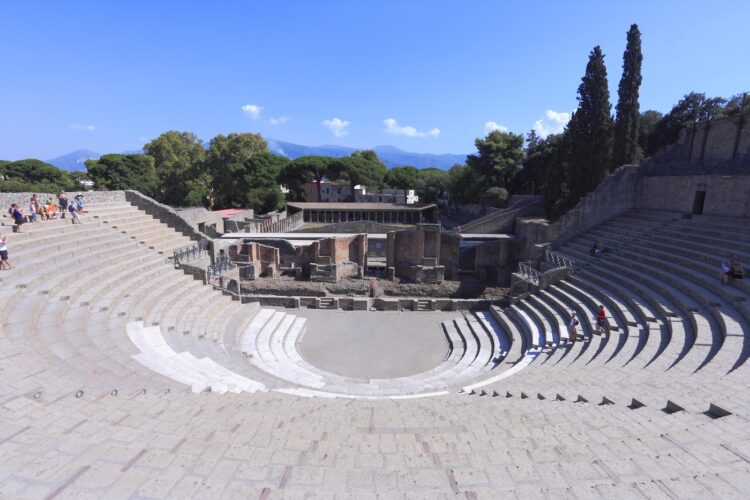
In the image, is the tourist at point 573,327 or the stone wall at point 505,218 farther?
the stone wall at point 505,218

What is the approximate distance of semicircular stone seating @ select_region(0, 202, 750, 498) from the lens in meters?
3.40

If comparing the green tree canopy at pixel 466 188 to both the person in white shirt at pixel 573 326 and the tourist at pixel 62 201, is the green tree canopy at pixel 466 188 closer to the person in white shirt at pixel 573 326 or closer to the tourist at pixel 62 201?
the person in white shirt at pixel 573 326

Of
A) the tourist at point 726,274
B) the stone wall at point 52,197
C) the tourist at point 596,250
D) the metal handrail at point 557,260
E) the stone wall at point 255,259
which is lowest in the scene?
the stone wall at point 255,259

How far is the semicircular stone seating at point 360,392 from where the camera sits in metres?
3.40

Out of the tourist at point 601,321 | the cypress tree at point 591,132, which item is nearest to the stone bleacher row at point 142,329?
the tourist at point 601,321

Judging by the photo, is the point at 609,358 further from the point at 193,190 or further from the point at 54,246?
the point at 193,190

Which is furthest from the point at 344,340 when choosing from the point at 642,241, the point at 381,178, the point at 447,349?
the point at 381,178

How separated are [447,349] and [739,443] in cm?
895

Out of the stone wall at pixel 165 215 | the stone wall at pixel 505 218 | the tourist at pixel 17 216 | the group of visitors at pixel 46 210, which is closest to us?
the tourist at pixel 17 216

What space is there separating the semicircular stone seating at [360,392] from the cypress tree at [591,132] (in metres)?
7.69

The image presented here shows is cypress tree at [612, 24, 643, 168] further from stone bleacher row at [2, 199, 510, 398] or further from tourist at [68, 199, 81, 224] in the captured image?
tourist at [68, 199, 81, 224]

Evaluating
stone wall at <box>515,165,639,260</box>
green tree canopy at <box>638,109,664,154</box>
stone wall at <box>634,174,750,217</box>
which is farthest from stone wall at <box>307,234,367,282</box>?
green tree canopy at <box>638,109,664,154</box>

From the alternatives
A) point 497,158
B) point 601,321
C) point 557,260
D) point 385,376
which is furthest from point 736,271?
point 497,158

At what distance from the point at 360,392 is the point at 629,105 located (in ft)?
73.6
